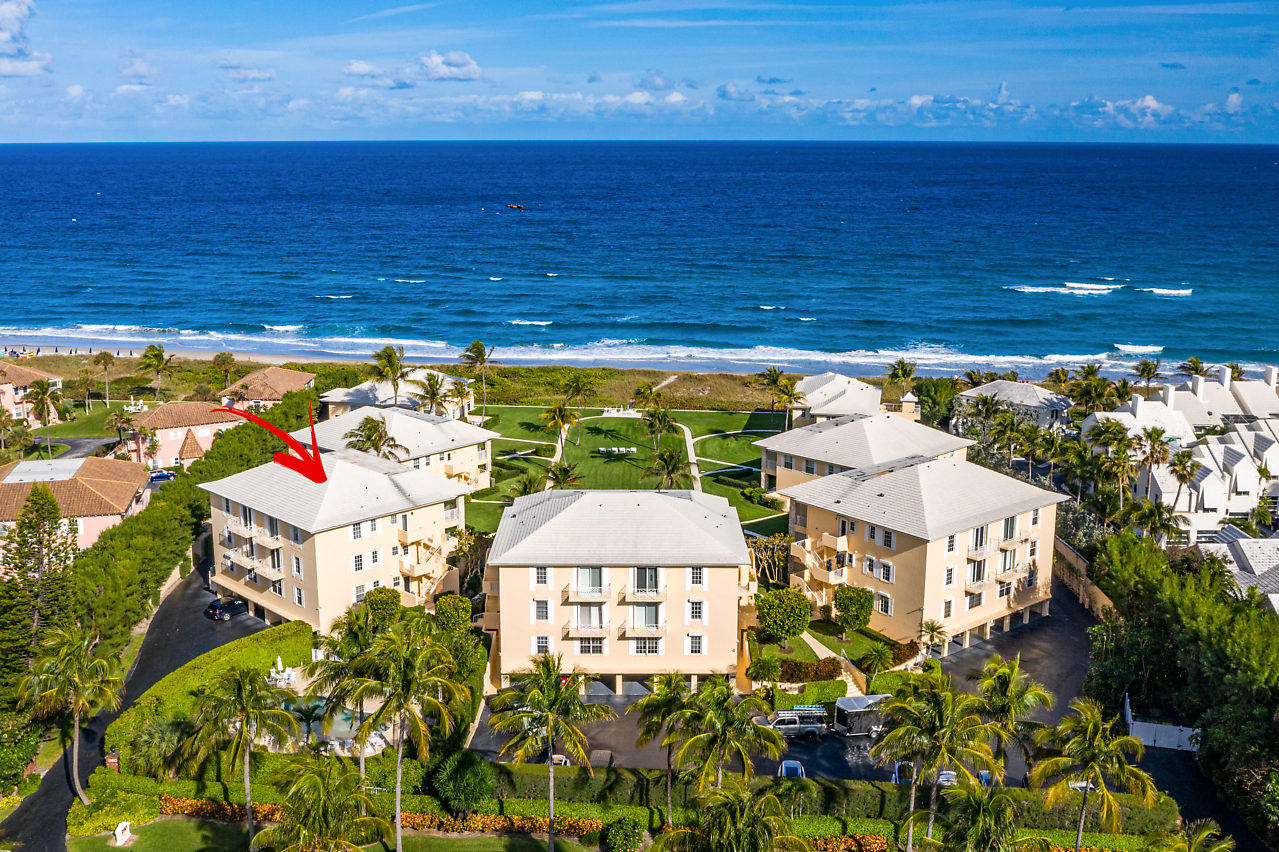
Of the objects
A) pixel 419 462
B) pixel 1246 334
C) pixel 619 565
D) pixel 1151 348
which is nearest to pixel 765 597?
pixel 619 565

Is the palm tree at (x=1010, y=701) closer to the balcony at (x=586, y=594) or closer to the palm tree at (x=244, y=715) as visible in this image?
the balcony at (x=586, y=594)

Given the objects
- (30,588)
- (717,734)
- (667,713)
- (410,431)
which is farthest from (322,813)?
(410,431)

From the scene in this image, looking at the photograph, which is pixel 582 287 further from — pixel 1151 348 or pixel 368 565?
pixel 368 565

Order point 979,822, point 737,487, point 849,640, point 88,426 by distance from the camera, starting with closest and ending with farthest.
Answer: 1. point 979,822
2. point 849,640
3. point 737,487
4. point 88,426

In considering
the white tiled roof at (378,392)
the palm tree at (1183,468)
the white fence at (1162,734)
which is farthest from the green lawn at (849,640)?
the white tiled roof at (378,392)

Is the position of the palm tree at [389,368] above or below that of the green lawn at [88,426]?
above

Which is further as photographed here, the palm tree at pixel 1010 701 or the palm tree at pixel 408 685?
the palm tree at pixel 1010 701

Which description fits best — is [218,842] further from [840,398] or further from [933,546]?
[840,398]
